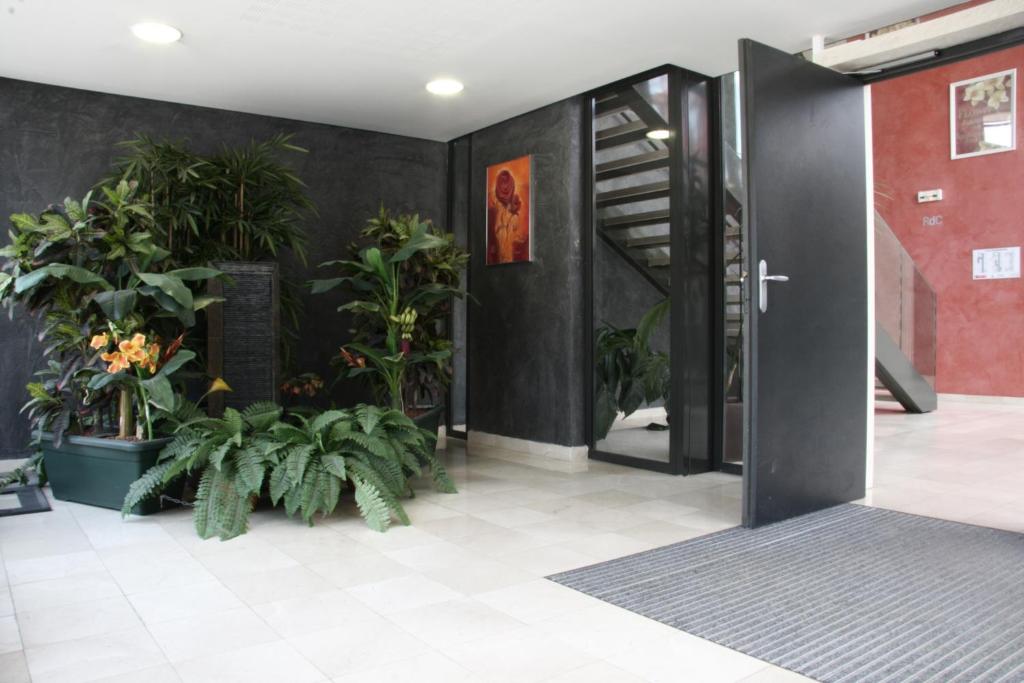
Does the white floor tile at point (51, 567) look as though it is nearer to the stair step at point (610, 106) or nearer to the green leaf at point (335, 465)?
the green leaf at point (335, 465)

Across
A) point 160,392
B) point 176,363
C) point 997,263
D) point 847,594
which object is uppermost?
point 997,263

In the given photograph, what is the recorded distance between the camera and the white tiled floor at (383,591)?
198 cm

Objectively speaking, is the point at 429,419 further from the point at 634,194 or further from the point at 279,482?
the point at 634,194

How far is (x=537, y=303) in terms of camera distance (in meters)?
5.08

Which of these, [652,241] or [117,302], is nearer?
[117,302]

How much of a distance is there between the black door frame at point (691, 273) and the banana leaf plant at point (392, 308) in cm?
137

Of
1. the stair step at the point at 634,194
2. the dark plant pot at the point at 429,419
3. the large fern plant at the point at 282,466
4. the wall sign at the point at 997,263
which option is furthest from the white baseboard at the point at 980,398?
the large fern plant at the point at 282,466

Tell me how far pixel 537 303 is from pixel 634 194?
37.5 inches

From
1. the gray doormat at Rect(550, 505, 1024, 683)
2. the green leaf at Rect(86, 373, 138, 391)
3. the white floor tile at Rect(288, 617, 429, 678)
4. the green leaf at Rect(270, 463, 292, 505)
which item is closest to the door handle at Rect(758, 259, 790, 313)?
the gray doormat at Rect(550, 505, 1024, 683)

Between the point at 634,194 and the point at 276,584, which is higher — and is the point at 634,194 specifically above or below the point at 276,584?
above

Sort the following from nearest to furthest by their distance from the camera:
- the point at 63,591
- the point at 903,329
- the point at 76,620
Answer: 1. the point at 76,620
2. the point at 63,591
3. the point at 903,329

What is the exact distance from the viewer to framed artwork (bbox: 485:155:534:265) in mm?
5133

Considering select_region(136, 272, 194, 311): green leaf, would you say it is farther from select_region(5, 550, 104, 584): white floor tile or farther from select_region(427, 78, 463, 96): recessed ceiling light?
select_region(427, 78, 463, 96): recessed ceiling light

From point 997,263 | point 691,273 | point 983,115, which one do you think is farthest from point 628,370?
point 983,115
